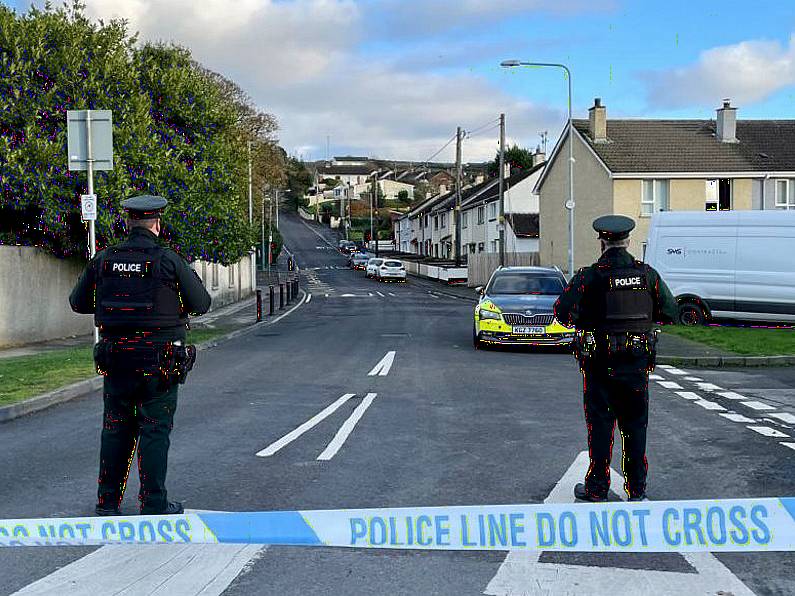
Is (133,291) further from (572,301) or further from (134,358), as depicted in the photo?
(572,301)

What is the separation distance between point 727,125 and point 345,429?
43.7m

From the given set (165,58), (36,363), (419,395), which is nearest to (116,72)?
(165,58)

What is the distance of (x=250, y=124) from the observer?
57.2 meters

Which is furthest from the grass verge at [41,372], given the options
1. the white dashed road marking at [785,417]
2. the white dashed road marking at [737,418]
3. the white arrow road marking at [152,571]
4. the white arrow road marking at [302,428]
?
the white dashed road marking at [785,417]

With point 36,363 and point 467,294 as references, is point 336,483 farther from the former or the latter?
point 467,294

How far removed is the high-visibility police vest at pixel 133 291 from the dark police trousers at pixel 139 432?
33 centimetres

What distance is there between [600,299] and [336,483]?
7.78ft

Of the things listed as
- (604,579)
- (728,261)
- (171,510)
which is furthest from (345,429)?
(728,261)

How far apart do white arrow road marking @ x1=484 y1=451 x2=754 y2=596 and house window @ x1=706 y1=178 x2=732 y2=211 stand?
43.8 meters

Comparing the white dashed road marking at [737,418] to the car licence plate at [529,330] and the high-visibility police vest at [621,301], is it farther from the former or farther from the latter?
the car licence plate at [529,330]

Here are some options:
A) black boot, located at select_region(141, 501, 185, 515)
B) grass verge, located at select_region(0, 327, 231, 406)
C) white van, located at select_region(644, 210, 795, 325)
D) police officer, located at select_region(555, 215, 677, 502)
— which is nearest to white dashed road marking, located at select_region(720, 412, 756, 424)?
police officer, located at select_region(555, 215, 677, 502)

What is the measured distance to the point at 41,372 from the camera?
1319cm

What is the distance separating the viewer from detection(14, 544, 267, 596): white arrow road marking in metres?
4.26

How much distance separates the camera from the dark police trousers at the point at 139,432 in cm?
517
